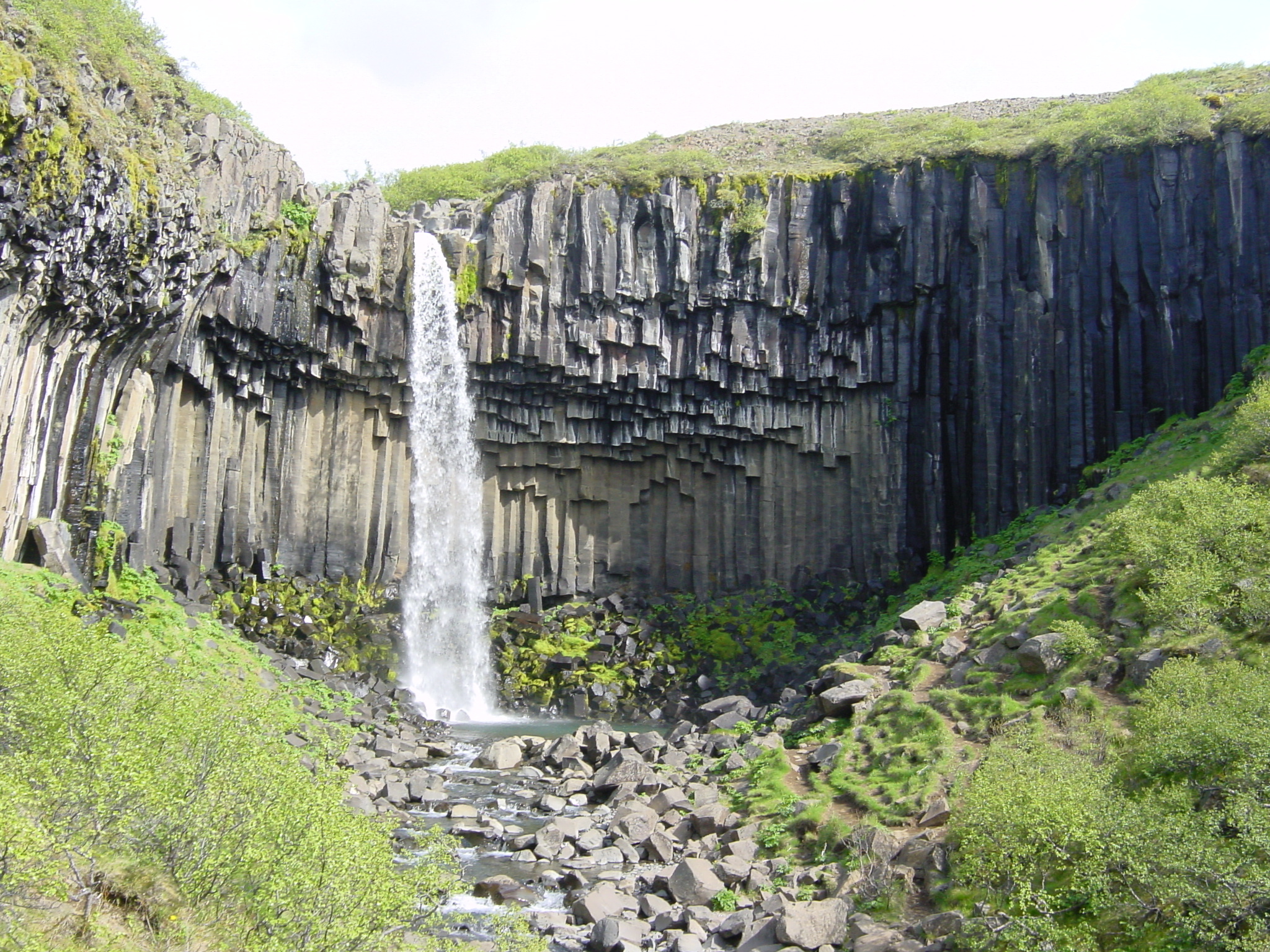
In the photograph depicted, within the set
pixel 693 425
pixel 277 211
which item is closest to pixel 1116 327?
pixel 693 425

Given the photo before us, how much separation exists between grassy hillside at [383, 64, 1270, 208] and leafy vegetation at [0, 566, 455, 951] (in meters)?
20.9

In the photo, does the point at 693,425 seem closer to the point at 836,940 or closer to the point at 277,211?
the point at 277,211

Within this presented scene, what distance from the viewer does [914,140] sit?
2775 cm

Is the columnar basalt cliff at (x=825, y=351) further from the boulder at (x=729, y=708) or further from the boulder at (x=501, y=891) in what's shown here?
the boulder at (x=501, y=891)

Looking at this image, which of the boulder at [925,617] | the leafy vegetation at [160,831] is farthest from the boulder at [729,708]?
the leafy vegetation at [160,831]

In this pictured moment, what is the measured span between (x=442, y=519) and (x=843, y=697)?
1500 cm

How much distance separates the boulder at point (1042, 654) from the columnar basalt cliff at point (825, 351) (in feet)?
37.8

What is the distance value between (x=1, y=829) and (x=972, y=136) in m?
27.0

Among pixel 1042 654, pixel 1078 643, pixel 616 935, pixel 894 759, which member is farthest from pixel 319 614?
pixel 1078 643

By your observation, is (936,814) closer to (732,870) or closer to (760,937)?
(732,870)

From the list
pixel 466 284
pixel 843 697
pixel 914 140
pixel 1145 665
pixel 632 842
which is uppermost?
pixel 914 140

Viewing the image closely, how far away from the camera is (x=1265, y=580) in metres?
12.1

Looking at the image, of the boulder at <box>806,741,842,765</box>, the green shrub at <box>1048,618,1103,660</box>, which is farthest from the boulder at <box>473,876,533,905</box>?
the green shrub at <box>1048,618,1103,660</box>

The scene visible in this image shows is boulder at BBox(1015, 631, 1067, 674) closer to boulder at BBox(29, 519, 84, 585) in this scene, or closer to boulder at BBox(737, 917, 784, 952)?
boulder at BBox(737, 917, 784, 952)
